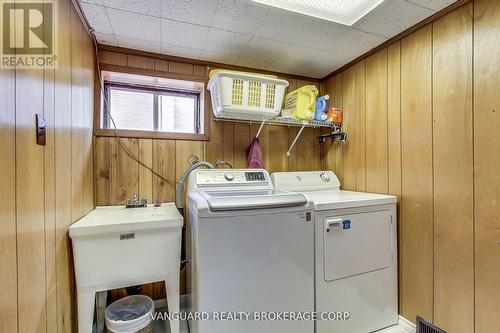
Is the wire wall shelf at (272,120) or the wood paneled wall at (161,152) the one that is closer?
the wood paneled wall at (161,152)

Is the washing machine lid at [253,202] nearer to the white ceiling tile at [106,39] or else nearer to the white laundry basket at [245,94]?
the white laundry basket at [245,94]

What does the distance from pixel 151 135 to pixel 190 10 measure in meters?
0.94

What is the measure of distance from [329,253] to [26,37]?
1.77 metres

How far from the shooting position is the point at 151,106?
80.0 inches

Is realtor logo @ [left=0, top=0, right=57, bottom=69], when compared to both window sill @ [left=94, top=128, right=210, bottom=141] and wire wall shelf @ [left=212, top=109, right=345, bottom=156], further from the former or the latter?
wire wall shelf @ [left=212, top=109, right=345, bottom=156]

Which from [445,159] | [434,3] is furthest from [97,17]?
[445,159]

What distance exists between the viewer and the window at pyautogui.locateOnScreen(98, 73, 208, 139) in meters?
1.87

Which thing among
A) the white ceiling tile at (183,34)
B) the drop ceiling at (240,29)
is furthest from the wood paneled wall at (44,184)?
the white ceiling tile at (183,34)

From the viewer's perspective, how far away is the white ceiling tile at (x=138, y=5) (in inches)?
51.7

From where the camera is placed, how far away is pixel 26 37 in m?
0.84

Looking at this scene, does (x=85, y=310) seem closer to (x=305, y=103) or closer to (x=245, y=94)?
(x=245, y=94)

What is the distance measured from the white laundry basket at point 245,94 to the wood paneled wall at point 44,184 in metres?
0.86

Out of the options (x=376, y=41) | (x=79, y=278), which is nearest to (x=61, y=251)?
(x=79, y=278)

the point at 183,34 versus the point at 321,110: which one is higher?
the point at 183,34
